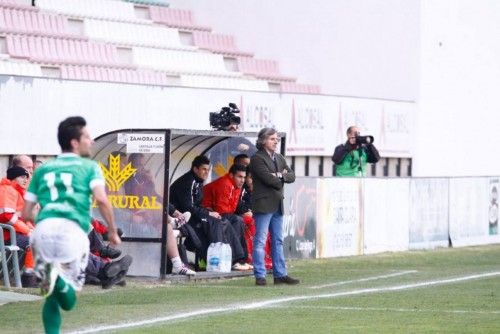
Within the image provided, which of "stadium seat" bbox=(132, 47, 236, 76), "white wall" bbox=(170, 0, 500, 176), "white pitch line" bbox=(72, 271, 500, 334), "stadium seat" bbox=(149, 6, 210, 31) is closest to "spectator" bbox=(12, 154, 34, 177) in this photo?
"white pitch line" bbox=(72, 271, 500, 334)

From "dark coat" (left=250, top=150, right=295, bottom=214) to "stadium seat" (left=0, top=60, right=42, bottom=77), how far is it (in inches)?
250

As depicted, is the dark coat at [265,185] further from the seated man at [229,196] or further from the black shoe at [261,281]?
the seated man at [229,196]

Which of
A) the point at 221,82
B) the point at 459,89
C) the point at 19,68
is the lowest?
the point at 19,68

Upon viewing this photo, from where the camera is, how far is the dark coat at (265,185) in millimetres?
16297

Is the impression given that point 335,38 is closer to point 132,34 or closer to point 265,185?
point 132,34

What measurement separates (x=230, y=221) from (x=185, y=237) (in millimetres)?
828

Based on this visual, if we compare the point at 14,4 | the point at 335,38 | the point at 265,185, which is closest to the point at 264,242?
the point at 265,185

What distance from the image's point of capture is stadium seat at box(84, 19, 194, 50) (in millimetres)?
25452

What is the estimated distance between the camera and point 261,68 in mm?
29672

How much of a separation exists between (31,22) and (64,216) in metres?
14.3

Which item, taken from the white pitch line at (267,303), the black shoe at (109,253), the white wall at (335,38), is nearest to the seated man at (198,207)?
the black shoe at (109,253)

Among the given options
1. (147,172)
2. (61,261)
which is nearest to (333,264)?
(147,172)

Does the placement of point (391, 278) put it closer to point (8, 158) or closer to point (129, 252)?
point (129, 252)

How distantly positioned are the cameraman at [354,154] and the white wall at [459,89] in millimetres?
8400
